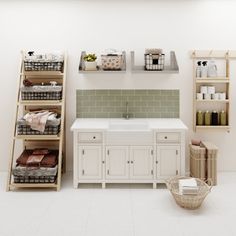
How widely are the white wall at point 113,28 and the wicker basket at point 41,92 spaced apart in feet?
1.56

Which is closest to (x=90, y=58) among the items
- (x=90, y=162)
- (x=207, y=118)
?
(x=90, y=162)

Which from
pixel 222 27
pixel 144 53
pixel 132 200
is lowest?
pixel 132 200

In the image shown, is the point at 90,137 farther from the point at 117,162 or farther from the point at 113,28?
the point at 113,28

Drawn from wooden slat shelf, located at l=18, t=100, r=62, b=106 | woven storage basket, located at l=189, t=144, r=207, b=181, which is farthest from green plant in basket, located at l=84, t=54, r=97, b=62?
woven storage basket, located at l=189, t=144, r=207, b=181

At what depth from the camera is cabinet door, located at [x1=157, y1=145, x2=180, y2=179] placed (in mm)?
5332

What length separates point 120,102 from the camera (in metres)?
6.04

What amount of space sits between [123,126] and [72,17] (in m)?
1.75

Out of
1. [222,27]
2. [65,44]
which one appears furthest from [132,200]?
[222,27]

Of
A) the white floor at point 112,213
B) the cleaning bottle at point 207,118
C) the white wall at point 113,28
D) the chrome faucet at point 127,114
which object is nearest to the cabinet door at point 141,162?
the white floor at point 112,213

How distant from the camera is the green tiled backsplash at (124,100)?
238 inches

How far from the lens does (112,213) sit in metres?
4.48

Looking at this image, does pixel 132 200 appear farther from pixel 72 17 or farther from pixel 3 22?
pixel 3 22

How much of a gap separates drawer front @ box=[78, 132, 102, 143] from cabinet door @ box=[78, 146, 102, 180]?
9 cm

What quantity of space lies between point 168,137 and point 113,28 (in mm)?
1830
